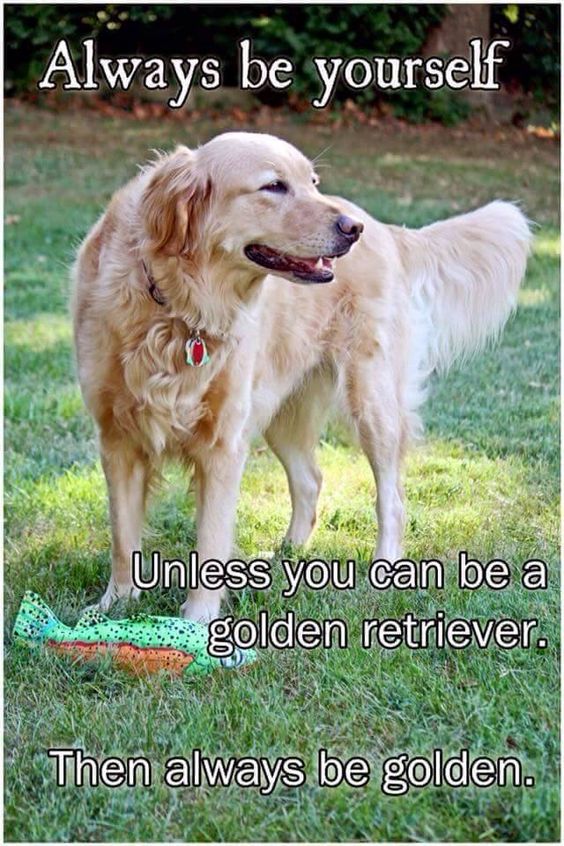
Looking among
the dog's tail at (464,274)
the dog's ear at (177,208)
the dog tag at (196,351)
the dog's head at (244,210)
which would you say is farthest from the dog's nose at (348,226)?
the dog's tail at (464,274)

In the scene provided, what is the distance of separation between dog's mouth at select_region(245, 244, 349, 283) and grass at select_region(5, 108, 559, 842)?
102cm

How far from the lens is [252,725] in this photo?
105 inches

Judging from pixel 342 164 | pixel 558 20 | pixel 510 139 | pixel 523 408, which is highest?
pixel 558 20

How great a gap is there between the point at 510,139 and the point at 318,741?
12.7 m

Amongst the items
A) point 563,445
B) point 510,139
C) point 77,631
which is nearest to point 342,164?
point 510,139

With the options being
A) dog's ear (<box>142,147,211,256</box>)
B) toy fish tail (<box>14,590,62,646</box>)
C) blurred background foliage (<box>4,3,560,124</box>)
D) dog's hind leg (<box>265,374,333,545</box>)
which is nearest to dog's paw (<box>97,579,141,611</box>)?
toy fish tail (<box>14,590,62,646</box>)

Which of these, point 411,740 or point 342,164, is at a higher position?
point 342,164

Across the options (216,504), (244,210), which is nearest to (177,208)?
(244,210)

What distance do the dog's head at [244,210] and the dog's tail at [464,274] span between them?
3.99 ft

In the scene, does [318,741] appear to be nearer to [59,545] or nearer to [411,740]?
[411,740]

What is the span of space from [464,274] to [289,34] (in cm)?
913

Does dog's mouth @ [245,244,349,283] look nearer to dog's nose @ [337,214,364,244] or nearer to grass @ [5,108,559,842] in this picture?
dog's nose @ [337,214,364,244]

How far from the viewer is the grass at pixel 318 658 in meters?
2.32

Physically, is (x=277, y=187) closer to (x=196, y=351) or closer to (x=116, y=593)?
(x=196, y=351)
